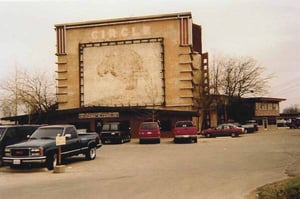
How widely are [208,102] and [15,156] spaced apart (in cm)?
4620

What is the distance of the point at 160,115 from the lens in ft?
167

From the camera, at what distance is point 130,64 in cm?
5853

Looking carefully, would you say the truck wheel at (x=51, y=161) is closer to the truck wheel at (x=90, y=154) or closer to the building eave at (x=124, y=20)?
the truck wheel at (x=90, y=154)

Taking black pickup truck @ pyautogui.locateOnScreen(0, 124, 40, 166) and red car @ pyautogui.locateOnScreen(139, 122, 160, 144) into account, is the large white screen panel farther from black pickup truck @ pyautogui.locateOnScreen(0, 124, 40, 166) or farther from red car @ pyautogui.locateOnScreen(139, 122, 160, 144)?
black pickup truck @ pyautogui.locateOnScreen(0, 124, 40, 166)

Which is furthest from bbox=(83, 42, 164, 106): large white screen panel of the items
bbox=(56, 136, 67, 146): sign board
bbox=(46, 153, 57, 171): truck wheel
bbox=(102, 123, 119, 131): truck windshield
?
bbox=(56, 136, 67, 146): sign board

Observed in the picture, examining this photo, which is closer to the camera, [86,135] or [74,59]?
[86,135]

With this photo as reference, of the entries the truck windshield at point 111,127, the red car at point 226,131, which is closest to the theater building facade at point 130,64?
the red car at point 226,131

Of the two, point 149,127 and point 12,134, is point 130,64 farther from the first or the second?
point 12,134

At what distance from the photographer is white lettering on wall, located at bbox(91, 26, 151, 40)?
5903 cm

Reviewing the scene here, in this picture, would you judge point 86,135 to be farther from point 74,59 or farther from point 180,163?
point 74,59

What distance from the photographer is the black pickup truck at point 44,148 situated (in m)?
17.3

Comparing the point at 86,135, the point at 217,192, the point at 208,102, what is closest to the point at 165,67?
the point at 208,102

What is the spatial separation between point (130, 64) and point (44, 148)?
41.7 meters

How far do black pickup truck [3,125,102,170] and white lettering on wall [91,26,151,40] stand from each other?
130 ft
